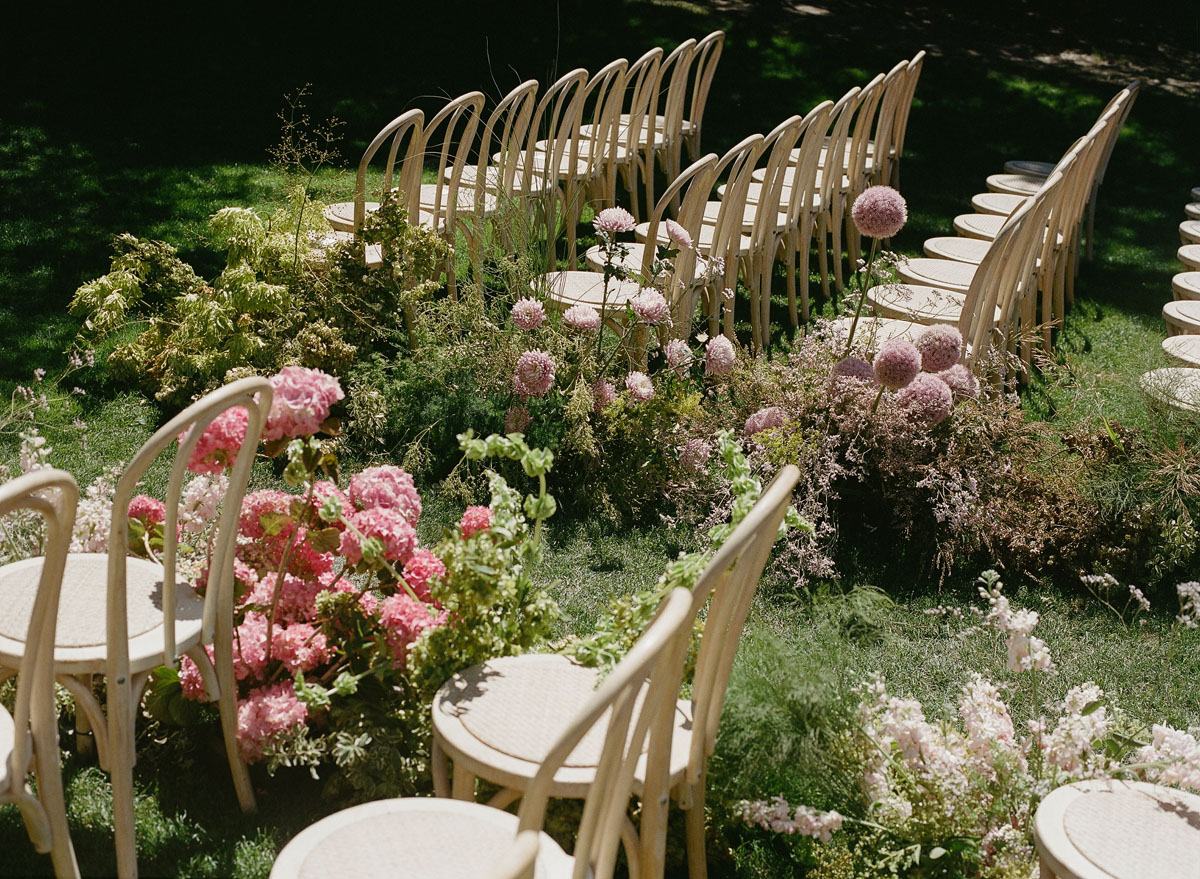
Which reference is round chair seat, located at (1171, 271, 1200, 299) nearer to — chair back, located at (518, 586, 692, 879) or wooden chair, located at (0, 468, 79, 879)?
chair back, located at (518, 586, 692, 879)

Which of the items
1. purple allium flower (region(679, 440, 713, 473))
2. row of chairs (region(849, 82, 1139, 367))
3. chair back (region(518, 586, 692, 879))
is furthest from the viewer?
row of chairs (region(849, 82, 1139, 367))

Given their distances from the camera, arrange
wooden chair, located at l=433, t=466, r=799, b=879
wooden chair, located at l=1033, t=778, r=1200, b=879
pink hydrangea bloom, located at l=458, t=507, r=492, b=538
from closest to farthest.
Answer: wooden chair, located at l=433, t=466, r=799, b=879 < wooden chair, located at l=1033, t=778, r=1200, b=879 < pink hydrangea bloom, located at l=458, t=507, r=492, b=538

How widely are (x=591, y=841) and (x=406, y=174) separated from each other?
4465mm

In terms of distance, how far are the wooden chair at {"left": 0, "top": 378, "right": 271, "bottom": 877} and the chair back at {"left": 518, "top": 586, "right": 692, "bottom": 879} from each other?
1.03 meters

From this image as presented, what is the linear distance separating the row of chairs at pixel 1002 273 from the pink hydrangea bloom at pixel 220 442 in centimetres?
310

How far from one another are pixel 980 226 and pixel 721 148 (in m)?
4.05

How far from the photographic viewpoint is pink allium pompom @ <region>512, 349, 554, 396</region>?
455 centimetres

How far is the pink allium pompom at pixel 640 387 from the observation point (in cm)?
464

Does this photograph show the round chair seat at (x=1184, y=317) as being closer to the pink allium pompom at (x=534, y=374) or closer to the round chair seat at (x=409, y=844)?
the pink allium pompom at (x=534, y=374)

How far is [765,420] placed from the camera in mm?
4562

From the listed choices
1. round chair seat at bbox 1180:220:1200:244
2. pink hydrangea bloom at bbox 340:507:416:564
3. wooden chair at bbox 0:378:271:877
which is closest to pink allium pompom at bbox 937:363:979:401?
pink hydrangea bloom at bbox 340:507:416:564

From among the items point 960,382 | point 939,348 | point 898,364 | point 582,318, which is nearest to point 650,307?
point 582,318

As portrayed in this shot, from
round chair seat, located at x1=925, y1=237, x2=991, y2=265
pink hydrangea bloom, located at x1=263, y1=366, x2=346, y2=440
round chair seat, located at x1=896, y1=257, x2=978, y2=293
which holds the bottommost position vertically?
round chair seat, located at x1=896, y1=257, x2=978, y2=293

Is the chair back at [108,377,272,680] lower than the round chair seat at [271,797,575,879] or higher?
higher
